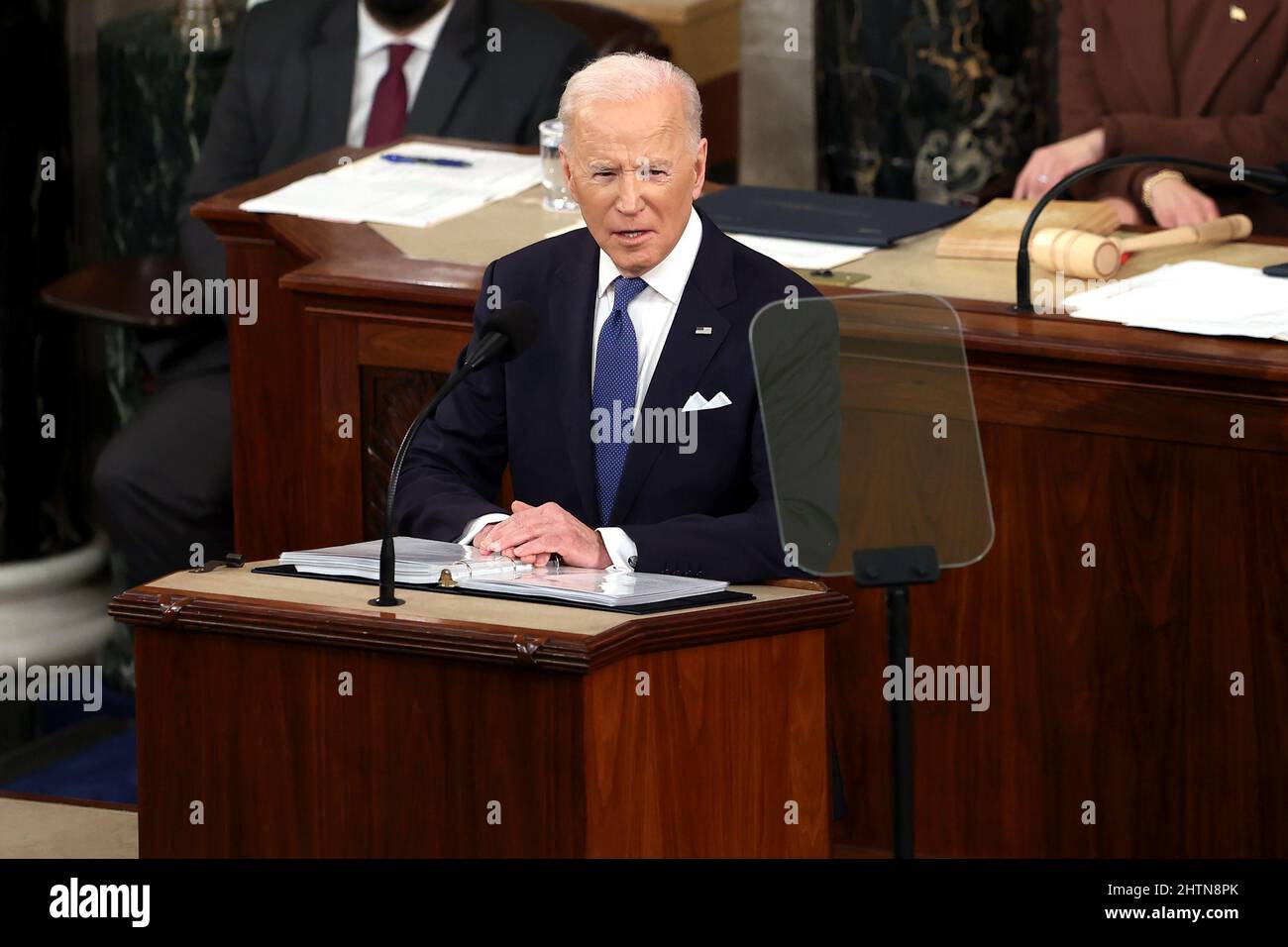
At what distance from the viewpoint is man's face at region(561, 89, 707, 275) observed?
9.84 ft

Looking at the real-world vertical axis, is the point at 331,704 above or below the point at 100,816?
above

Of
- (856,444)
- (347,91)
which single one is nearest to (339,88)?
(347,91)

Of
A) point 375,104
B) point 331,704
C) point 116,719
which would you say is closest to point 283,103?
point 375,104

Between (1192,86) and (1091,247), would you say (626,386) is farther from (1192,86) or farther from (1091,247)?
(1192,86)

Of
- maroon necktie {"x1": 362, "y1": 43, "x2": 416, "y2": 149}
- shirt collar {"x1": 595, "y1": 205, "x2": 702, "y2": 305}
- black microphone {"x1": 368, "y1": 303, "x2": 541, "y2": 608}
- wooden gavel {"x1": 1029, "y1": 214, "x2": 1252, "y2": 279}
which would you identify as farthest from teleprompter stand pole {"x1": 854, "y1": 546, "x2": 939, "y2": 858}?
maroon necktie {"x1": 362, "y1": 43, "x2": 416, "y2": 149}

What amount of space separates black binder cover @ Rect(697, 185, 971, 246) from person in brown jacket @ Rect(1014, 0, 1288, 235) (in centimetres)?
38

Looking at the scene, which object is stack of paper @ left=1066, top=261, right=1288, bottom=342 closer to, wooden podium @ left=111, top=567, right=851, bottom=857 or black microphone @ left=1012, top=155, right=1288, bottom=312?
black microphone @ left=1012, top=155, right=1288, bottom=312

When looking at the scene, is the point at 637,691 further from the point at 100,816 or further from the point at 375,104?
the point at 375,104

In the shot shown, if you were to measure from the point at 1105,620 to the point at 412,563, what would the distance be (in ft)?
4.15

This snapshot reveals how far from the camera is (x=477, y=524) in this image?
3107mm

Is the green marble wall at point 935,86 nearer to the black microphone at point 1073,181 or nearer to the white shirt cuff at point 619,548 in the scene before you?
the black microphone at point 1073,181

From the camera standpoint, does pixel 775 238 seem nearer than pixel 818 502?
No

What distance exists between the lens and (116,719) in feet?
17.5

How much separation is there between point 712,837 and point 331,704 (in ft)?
1.49
